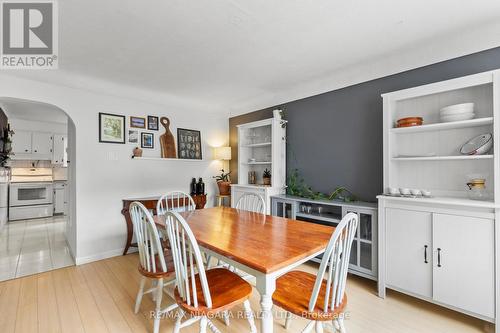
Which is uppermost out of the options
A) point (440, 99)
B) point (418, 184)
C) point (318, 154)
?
point (440, 99)

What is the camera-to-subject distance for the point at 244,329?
1851 mm

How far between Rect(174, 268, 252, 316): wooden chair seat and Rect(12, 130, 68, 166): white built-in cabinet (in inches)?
260

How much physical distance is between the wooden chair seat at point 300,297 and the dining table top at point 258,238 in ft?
0.87

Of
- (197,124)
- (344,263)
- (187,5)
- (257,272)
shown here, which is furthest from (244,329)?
(197,124)

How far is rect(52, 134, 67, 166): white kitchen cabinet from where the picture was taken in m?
6.25

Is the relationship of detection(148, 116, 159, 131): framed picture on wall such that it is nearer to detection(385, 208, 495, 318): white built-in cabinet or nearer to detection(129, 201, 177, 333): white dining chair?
detection(129, 201, 177, 333): white dining chair

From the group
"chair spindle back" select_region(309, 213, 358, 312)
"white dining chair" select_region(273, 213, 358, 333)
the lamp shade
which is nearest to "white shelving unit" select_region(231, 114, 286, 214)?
the lamp shade

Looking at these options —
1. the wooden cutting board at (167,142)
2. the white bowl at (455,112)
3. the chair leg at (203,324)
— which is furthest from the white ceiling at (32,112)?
the white bowl at (455,112)

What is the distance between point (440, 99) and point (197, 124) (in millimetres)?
3467

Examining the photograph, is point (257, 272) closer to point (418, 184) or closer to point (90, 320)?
point (90, 320)

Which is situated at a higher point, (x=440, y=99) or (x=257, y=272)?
(x=440, y=99)

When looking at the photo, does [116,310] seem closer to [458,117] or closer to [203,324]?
[203,324]

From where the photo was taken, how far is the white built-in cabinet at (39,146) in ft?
18.7

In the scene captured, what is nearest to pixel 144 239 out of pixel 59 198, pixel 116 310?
pixel 116 310
